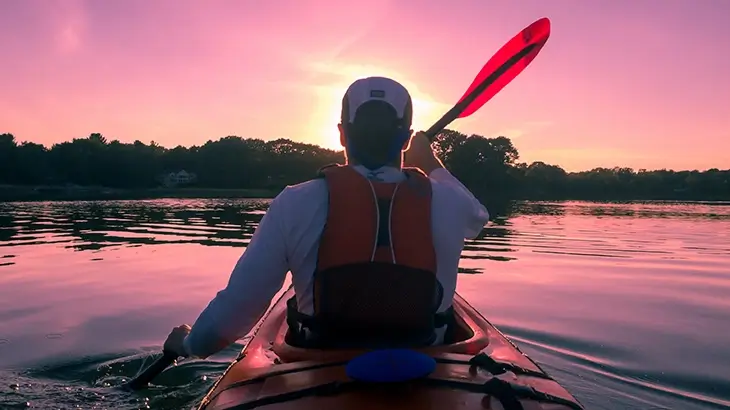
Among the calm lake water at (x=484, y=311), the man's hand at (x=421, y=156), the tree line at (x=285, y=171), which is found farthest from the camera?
the tree line at (x=285, y=171)

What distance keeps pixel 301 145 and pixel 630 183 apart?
4768 centimetres

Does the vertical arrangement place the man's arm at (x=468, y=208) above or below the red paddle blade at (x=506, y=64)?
below

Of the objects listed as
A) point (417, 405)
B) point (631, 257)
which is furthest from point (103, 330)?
point (631, 257)

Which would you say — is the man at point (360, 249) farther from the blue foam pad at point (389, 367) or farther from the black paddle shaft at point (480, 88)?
the black paddle shaft at point (480, 88)

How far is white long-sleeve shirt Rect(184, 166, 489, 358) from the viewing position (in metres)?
2.26

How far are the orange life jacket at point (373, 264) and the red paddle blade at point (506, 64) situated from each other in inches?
105

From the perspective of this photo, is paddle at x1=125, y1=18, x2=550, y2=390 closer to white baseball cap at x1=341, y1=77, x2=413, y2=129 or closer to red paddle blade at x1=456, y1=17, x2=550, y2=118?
red paddle blade at x1=456, y1=17, x2=550, y2=118

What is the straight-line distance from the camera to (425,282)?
2375 mm

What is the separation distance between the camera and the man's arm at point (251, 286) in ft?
7.41

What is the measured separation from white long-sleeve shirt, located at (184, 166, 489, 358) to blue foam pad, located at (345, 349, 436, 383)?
0.53m

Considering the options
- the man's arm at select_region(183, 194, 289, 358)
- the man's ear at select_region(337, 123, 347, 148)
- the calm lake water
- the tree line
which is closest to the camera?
the man's arm at select_region(183, 194, 289, 358)

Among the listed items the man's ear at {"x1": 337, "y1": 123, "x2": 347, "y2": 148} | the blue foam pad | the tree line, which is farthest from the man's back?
the tree line

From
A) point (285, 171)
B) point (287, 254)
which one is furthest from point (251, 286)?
point (285, 171)

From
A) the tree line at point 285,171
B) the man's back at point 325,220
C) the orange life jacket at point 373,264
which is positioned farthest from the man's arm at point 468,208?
the tree line at point 285,171
